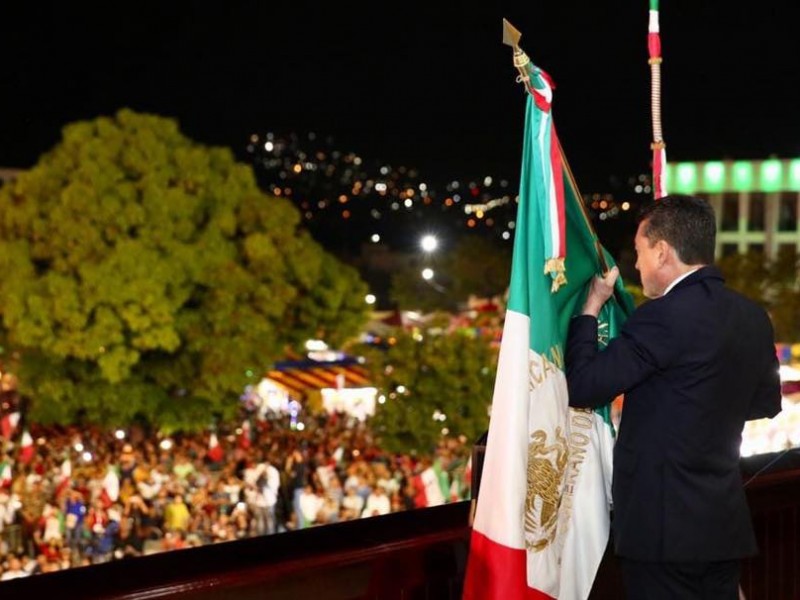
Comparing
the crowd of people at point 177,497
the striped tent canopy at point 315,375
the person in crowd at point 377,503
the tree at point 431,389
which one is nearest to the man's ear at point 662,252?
the crowd of people at point 177,497

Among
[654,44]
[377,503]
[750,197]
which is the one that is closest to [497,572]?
[654,44]

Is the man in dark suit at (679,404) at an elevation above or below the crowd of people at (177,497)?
above

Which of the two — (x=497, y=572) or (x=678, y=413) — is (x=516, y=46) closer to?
(x=678, y=413)

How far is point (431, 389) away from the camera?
2106 centimetres

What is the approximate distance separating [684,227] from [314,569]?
3.55ft

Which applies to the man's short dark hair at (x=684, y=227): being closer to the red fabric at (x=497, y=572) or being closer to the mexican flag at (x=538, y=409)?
the mexican flag at (x=538, y=409)

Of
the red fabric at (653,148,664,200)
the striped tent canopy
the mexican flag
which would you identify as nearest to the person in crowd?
the red fabric at (653,148,664,200)

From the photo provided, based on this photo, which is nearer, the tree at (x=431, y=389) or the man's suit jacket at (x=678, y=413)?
the man's suit jacket at (x=678, y=413)

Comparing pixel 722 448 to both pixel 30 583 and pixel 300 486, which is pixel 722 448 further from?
pixel 300 486

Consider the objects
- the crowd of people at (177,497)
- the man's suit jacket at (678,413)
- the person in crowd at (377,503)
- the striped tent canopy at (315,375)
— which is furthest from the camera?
the striped tent canopy at (315,375)

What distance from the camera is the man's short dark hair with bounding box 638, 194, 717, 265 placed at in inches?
91.4

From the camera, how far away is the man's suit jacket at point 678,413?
2.24 m

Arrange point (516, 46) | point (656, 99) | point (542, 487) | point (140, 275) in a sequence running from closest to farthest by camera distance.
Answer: point (516, 46) → point (542, 487) → point (656, 99) → point (140, 275)

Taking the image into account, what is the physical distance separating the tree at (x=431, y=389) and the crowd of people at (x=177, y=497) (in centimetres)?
532
